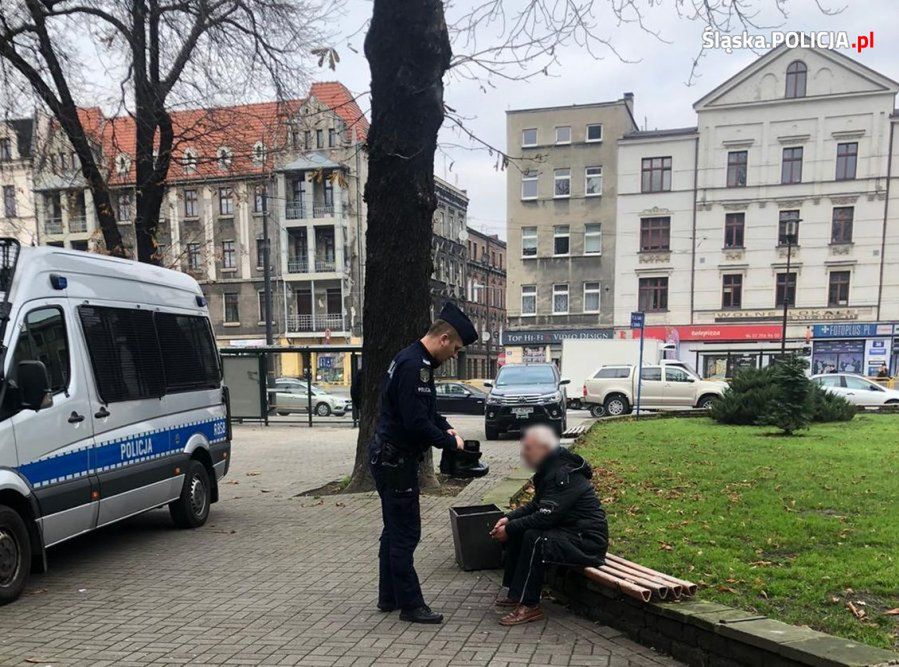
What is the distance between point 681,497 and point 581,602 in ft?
10.1

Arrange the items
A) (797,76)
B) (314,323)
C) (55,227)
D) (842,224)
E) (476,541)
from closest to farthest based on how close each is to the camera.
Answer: (476,541), (797,76), (842,224), (314,323), (55,227)

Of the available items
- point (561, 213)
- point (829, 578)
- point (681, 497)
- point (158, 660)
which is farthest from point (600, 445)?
point (561, 213)

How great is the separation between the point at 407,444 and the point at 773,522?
3609 millimetres

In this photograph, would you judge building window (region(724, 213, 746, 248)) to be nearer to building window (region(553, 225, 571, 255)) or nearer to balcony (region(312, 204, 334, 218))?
building window (region(553, 225, 571, 255))

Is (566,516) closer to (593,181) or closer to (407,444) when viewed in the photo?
(407,444)

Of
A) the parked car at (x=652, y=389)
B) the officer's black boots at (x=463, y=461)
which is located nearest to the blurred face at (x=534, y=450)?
the officer's black boots at (x=463, y=461)

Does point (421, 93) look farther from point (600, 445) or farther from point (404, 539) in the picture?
point (600, 445)

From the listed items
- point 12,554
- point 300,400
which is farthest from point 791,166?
point 12,554

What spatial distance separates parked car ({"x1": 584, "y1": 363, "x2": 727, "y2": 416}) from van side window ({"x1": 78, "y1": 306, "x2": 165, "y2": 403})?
17594 mm

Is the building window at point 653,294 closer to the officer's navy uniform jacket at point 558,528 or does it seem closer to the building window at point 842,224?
the building window at point 842,224

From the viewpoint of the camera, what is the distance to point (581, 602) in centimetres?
425

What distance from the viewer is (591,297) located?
4028cm

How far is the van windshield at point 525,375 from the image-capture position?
16156 millimetres

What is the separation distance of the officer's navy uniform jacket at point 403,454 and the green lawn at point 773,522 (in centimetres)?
179
